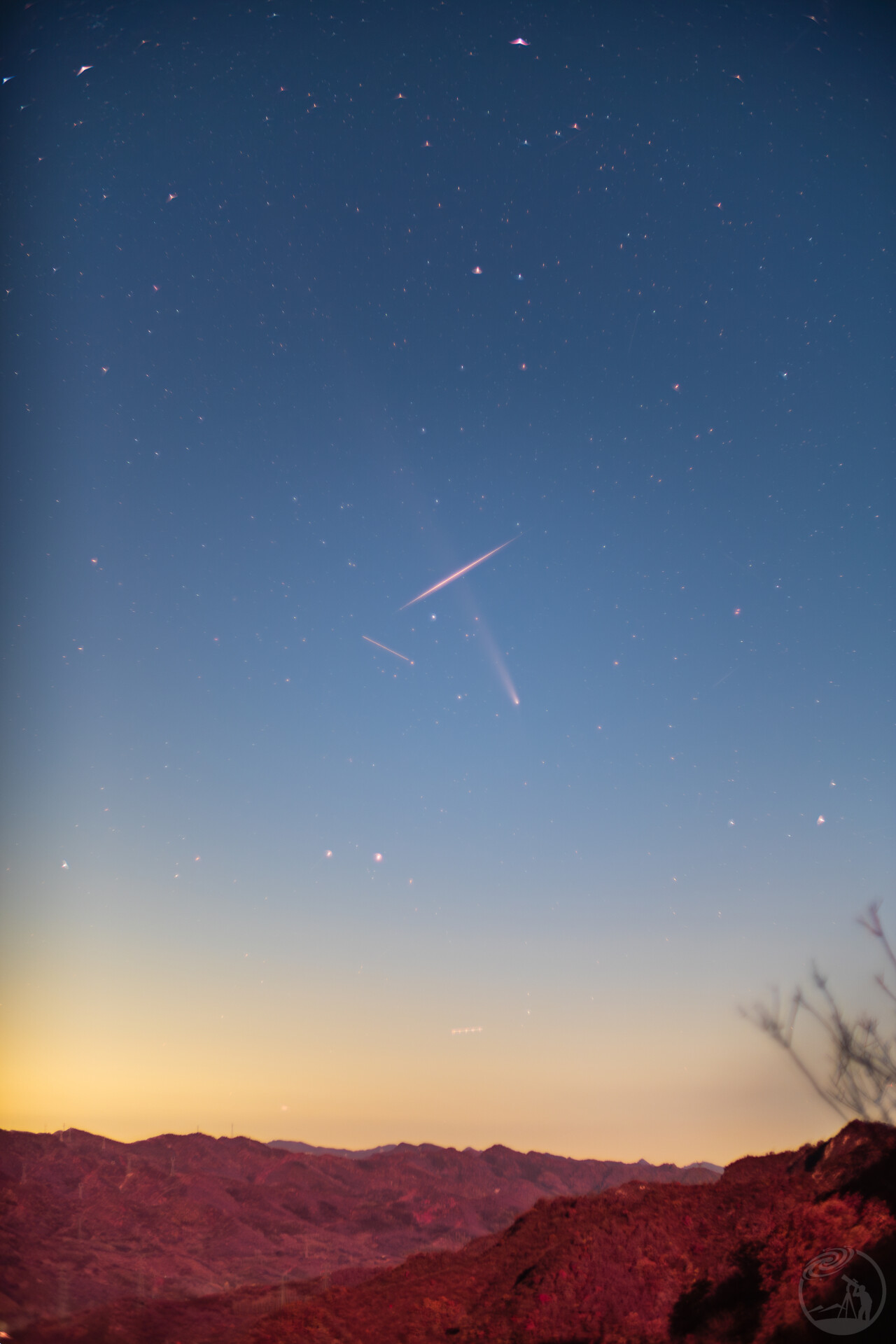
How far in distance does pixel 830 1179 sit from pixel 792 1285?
7968mm

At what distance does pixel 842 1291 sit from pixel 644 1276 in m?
8.57

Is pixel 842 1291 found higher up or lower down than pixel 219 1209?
lower down

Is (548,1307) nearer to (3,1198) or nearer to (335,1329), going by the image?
(335,1329)

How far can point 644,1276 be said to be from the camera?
79.0 feet

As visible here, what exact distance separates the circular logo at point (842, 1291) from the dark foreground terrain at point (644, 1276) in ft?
0.19

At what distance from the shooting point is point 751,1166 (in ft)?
105

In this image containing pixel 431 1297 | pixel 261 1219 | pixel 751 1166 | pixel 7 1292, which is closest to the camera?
pixel 431 1297

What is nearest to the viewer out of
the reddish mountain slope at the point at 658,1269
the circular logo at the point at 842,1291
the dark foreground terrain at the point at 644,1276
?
the circular logo at the point at 842,1291

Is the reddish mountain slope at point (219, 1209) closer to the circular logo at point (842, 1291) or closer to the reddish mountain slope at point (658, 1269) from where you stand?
the reddish mountain slope at point (658, 1269)

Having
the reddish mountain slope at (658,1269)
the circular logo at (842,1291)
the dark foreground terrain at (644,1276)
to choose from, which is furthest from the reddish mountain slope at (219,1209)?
the circular logo at (842,1291)

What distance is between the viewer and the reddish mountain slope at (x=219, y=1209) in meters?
50.6

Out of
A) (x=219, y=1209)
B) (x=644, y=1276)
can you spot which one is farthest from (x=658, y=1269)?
(x=219, y=1209)

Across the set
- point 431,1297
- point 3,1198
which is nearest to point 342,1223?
point 3,1198

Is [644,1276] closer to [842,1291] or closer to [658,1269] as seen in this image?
[658,1269]
